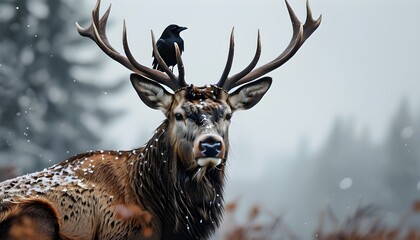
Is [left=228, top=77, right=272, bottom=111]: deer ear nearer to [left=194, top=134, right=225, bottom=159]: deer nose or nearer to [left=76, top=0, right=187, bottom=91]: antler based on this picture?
[left=76, top=0, right=187, bottom=91]: antler

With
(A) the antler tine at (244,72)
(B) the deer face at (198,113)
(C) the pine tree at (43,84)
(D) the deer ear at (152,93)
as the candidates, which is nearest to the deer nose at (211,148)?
(B) the deer face at (198,113)

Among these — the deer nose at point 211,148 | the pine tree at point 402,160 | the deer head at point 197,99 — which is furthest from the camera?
the pine tree at point 402,160

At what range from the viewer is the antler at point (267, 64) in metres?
7.19

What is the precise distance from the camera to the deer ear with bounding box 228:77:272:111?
724cm

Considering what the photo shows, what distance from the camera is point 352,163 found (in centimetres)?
5850

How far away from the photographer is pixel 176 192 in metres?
6.98

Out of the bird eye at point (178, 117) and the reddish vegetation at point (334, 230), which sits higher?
the bird eye at point (178, 117)

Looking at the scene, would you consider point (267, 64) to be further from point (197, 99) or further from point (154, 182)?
point (154, 182)

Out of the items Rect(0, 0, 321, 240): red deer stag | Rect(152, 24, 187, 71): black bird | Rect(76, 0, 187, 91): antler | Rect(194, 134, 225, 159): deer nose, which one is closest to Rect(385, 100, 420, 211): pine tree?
Rect(152, 24, 187, 71): black bird

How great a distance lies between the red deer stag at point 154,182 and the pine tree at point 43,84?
1517 centimetres

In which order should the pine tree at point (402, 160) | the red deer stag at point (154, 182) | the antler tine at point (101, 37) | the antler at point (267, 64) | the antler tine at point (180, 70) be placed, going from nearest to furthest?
the red deer stag at point (154, 182)
the antler tine at point (180, 70)
the antler at point (267, 64)
the antler tine at point (101, 37)
the pine tree at point (402, 160)

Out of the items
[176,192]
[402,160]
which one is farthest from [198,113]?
[402,160]

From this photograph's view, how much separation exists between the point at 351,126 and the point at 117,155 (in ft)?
188

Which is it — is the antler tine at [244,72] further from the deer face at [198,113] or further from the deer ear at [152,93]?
the deer ear at [152,93]
